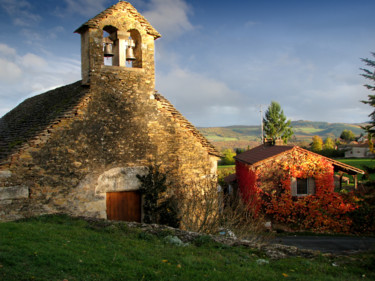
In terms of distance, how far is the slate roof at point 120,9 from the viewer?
11.2 metres

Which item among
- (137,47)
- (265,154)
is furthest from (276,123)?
(137,47)

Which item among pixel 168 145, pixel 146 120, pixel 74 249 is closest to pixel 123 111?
pixel 146 120

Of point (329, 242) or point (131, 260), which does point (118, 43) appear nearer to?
point (131, 260)

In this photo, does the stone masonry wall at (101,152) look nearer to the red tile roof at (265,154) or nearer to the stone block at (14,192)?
the stone block at (14,192)

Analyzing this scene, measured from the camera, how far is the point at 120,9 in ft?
38.3

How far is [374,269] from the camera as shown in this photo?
7.25 meters

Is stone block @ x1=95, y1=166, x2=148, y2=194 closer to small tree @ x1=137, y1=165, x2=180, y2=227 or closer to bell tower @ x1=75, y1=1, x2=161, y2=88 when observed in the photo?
small tree @ x1=137, y1=165, x2=180, y2=227

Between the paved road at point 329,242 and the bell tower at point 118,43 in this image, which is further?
the paved road at point 329,242

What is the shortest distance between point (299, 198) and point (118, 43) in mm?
13592

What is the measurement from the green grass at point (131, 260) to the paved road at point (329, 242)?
8.63 metres

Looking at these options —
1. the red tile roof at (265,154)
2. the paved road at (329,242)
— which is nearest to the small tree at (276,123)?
the red tile roof at (265,154)

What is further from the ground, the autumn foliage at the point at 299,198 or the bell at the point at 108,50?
the bell at the point at 108,50

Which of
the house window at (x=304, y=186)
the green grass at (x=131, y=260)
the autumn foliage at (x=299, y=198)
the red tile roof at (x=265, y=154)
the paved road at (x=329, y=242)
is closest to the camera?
the green grass at (x=131, y=260)

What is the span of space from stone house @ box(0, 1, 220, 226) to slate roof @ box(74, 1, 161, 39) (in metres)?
0.03
